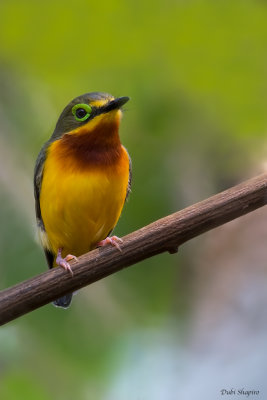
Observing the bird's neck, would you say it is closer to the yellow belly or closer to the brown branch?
the yellow belly

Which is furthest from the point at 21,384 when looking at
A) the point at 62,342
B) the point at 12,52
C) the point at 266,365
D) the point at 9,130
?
the point at 9,130

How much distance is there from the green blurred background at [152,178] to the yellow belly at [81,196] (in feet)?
0.53

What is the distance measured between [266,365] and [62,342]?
1071 mm

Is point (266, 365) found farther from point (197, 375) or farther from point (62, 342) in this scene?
point (62, 342)

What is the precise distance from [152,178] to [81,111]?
0.79 meters

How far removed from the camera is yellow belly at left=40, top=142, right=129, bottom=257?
3.27m

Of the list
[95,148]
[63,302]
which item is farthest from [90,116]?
[63,302]

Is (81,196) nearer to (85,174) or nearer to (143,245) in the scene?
(85,174)

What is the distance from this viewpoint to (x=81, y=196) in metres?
3.27

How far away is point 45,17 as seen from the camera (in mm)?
1383

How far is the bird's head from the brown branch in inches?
31.0

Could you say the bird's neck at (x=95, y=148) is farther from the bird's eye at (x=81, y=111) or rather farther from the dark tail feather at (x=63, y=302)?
the dark tail feather at (x=63, y=302)

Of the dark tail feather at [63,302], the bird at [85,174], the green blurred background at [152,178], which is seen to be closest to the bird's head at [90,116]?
the bird at [85,174]

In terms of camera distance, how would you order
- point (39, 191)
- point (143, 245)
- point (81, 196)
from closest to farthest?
point (143, 245) < point (81, 196) < point (39, 191)
